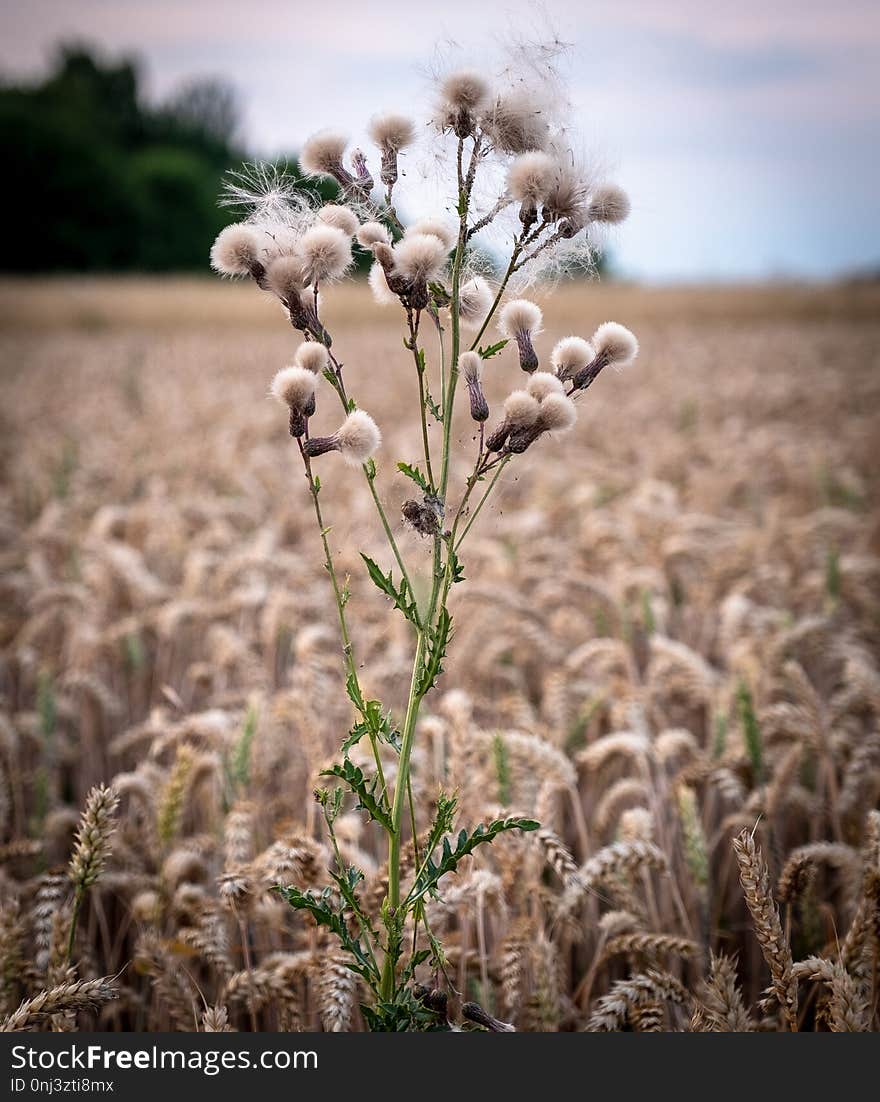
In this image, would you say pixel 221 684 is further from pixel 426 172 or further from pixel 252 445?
pixel 252 445

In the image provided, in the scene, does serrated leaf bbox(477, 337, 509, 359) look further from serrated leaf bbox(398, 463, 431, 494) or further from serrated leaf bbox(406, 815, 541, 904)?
serrated leaf bbox(406, 815, 541, 904)

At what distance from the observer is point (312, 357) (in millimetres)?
1091

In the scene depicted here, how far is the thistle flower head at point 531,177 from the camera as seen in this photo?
3.35 ft

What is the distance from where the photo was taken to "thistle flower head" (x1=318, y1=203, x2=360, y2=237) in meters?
1.11

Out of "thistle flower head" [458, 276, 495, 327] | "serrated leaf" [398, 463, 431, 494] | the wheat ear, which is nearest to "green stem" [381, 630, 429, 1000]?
"serrated leaf" [398, 463, 431, 494]

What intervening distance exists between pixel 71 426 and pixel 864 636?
6.42 m

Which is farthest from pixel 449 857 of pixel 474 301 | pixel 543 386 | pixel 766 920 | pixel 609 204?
pixel 609 204

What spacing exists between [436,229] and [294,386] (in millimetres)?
247

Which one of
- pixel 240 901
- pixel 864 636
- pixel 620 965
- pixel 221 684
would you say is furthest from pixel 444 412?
pixel 864 636

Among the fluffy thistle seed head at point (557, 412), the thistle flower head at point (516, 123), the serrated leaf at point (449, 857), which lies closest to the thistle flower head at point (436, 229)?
the thistle flower head at point (516, 123)

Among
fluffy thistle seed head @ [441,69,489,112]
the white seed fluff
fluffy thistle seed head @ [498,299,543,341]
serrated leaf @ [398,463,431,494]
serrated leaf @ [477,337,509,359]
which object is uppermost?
fluffy thistle seed head @ [441,69,489,112]

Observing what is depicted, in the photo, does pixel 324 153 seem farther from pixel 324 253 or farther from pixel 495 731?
pixel 495 731

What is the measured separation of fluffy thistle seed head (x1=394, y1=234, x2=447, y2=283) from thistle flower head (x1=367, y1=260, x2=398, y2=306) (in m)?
0.10

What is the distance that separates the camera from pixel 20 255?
105 feet
